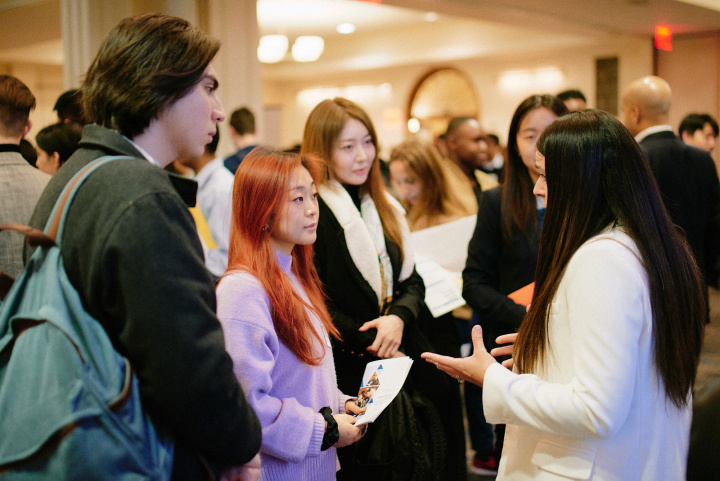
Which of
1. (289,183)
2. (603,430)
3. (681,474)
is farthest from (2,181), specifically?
(681,474)

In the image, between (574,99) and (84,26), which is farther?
(574,99)

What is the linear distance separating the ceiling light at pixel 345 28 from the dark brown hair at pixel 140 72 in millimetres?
10168

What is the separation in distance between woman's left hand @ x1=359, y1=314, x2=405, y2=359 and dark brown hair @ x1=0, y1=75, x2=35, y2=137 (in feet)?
4.62

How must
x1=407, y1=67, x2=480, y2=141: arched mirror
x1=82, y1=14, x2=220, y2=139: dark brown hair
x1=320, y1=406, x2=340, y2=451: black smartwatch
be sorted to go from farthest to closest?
1. x1=407, y1=67, x2=480, y2=141: arched mirror
2. x1=320, y1=406, x2=340, y2=451: black smartwatch
3. x1=82, y1=14, x2=220, y2=139: dark brown hair

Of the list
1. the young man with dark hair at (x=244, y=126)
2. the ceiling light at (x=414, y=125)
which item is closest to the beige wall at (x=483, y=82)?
the ceiling light at (x=414, y=125)

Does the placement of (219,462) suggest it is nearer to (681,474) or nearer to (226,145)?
(681,474)

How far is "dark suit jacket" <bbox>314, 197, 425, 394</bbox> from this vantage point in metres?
2.04

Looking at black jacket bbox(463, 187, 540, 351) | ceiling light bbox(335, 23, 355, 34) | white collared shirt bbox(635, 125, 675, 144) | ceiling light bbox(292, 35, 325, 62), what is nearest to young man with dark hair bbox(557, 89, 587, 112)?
white collared shirt bbox(635, 125, 675, 144)

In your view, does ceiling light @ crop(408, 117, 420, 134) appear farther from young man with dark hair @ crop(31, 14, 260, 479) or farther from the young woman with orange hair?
young man with dark hair @ crop(31, 14, 260, 479)

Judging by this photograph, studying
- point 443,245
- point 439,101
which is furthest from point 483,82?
point 443,245

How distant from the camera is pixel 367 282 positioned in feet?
6.92

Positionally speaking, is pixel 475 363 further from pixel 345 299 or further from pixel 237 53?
pixel 237 53

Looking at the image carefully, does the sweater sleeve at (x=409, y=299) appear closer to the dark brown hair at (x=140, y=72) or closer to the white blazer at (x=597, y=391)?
the white blazer at (x=597, y=391)

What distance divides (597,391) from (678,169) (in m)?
2.86
